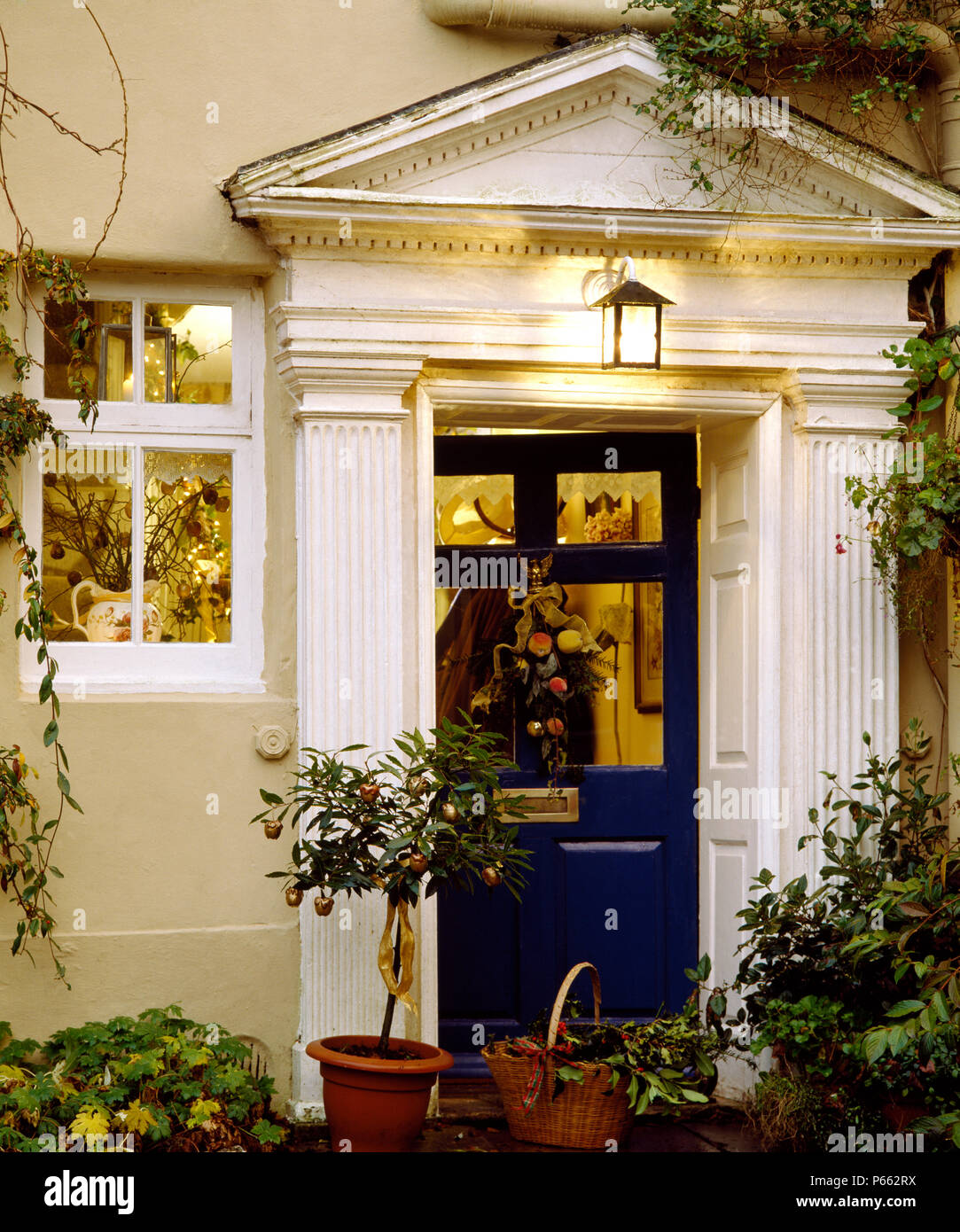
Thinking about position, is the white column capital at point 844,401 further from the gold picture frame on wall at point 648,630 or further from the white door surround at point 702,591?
the gold picture frame on wall at point 648,630

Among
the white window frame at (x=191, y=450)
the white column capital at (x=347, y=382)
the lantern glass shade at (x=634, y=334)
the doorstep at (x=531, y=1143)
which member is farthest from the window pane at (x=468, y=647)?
the doorstep at (x=531, y=1143)

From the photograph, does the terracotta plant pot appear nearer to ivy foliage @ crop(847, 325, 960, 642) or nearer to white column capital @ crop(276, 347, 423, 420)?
white column capital @ crop(276, 347, 423, 420)

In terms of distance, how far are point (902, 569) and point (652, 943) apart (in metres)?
1.88

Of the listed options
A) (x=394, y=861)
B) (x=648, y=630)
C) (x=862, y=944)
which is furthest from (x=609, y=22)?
(x=862, y=944)

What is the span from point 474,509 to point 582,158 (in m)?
1.53

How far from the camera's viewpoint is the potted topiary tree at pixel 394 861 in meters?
4.90

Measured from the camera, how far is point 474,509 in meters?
6.42

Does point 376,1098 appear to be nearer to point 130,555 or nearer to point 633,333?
point 130,555

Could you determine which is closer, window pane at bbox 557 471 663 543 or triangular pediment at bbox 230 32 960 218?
triangular pediment at bbox 230 32 960 218

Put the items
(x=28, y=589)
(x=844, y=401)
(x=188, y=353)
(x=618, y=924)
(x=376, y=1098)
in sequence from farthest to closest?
1. (x=618, y=924)
2. (x=844, y=401)
3. (x=188, y=353)
4. (x=28, y=589)
5. (x=376, y=1098)

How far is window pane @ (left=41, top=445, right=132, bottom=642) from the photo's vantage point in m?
5.58

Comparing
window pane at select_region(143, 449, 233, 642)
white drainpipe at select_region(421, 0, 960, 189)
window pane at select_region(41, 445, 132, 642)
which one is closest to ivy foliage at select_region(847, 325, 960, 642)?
white drainpipe at select_region(421, 0, 960, 189)

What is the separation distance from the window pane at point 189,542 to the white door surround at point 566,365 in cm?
38

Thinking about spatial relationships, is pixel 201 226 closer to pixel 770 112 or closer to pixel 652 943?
pixel 770 112
